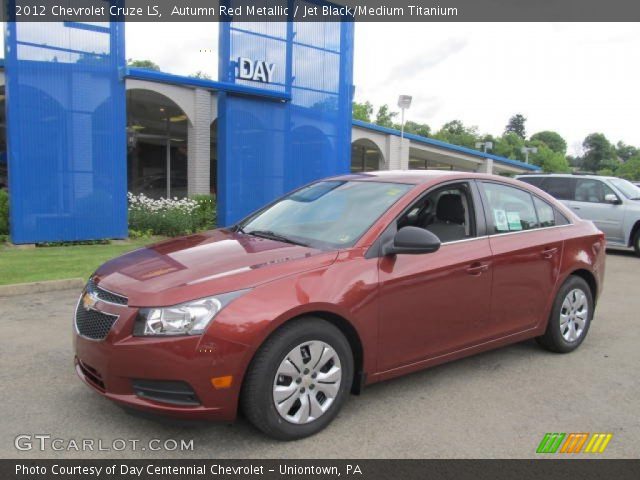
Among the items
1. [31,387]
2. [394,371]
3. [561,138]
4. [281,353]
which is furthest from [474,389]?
[561,138]

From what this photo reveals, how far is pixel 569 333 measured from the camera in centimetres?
515

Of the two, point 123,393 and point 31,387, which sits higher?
point 123,393

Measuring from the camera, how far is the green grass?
7613mm

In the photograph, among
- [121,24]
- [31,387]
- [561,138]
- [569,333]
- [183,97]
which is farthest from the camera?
[561,138]

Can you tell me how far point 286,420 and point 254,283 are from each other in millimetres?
824

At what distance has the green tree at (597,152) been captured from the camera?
118 metres

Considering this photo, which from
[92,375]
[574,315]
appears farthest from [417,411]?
[574,315]

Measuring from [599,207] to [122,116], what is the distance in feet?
34.6

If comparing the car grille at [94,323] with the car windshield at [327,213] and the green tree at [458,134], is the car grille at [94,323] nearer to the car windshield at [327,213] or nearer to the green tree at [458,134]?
the car windshield at [327,213]

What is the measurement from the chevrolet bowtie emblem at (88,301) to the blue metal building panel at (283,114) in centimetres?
869

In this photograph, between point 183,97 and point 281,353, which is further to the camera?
point 183,97
